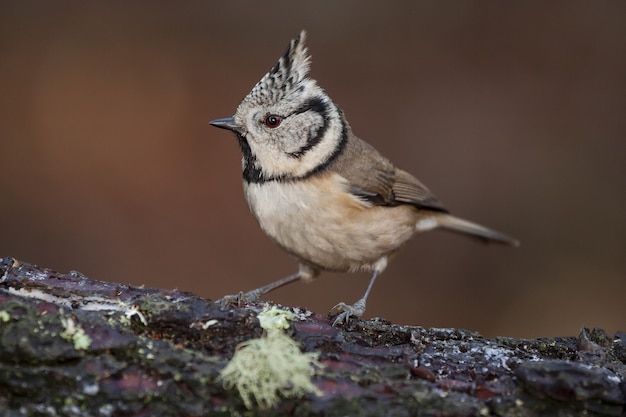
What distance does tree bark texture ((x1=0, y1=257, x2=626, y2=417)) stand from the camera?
8.61 ft

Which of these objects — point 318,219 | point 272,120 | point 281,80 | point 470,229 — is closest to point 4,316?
point 318,219

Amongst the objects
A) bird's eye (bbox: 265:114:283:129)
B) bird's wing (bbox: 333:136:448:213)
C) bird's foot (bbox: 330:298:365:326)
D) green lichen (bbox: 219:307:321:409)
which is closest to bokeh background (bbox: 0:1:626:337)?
bird's wing (bbox: 333:136:448:213)

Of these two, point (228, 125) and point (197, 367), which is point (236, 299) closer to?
point (197, 367)

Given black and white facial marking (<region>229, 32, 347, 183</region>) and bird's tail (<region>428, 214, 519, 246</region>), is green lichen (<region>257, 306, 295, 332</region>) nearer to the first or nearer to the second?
black and white facial marking (<region>229, 32, 347, 183</region>)

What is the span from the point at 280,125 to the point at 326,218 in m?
A: 0.69

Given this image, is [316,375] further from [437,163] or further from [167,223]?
[437,163]

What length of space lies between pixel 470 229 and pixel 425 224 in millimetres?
708

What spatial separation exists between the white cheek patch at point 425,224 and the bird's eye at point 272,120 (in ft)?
5.25

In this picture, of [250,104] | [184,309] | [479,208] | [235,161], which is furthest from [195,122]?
[184,309]

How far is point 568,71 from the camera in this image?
8820 mm

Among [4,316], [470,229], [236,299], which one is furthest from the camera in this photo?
[470,229]

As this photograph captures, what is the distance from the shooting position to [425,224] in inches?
233

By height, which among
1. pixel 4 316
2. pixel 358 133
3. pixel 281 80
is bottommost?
pixel 4 316

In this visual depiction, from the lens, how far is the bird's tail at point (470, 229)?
6.21m
